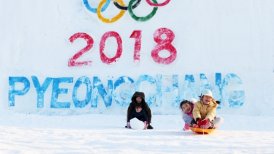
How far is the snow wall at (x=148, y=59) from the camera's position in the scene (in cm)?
893

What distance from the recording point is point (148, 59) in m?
9.03

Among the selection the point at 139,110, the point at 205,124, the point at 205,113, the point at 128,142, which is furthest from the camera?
the point at 139,110

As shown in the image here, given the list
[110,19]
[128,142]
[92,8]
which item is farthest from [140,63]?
[128,142]

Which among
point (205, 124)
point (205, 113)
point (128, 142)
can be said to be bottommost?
point (128, 142)

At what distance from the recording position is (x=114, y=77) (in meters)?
A: 9.05

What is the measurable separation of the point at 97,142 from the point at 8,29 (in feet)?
15.7

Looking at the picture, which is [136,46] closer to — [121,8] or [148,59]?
[148,59]

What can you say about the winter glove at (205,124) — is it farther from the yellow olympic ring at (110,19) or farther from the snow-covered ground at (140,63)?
the yellow olympic ring at (110,19)

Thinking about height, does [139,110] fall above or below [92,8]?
below

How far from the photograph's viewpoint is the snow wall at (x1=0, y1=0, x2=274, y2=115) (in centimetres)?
893

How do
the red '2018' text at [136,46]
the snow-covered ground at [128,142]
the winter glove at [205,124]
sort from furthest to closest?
1. the red '2018' text at [136,46]
2. the winter glove at [205,124]
3. the snow-covered ground at [128,142]

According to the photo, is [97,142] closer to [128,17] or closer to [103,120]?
[103,120]

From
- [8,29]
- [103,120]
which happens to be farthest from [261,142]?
[8,29]

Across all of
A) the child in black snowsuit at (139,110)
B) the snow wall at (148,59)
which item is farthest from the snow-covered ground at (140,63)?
the child in black snowsuit at (139,110)
